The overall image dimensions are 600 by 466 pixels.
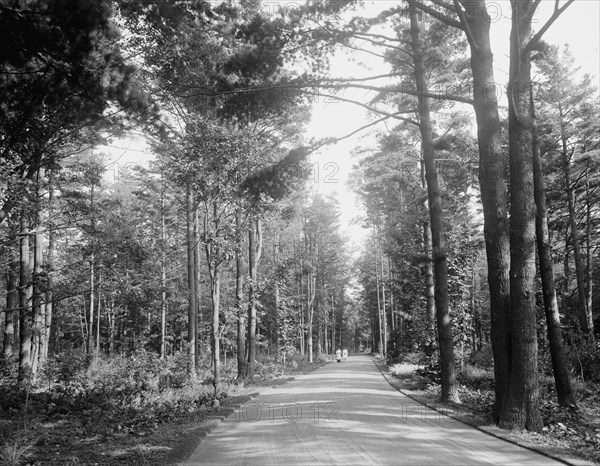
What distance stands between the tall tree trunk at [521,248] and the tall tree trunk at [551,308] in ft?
8.94

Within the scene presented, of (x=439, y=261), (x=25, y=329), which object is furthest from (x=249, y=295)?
(x=439, y=261)

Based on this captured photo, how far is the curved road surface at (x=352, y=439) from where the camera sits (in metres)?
5.98

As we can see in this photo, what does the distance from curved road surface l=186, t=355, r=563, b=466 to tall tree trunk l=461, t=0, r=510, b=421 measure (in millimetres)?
2245

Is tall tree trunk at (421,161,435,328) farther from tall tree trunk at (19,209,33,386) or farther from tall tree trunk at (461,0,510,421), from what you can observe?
tall tree trunk at (19,209,33,386)

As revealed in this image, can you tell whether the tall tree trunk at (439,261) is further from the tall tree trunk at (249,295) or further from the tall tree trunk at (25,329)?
the tall tree trunk at (25,329)

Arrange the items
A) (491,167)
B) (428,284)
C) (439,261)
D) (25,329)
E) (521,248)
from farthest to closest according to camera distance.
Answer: (428,284)
(25,329)
(439,261)
(491,167)
(521,248)

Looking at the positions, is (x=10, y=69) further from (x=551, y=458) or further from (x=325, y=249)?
(x=325, y=249)

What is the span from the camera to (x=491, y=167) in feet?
29.9

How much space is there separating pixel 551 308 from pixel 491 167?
5048mm

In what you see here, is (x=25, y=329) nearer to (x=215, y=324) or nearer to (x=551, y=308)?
(x=215, y=324)

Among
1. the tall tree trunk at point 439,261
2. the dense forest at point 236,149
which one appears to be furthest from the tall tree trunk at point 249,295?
the tall tree trunk at point 439,261

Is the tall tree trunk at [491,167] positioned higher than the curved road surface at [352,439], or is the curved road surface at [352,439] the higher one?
the tall tree trunk at [491,167]

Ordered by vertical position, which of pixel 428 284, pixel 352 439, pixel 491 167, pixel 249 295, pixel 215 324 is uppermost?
pixel 491 167

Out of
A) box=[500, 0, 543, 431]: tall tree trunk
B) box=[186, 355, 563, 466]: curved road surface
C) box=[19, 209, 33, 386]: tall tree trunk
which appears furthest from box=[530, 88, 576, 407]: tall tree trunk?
box=[19, 209, 33, 386]: tall tree trunk
